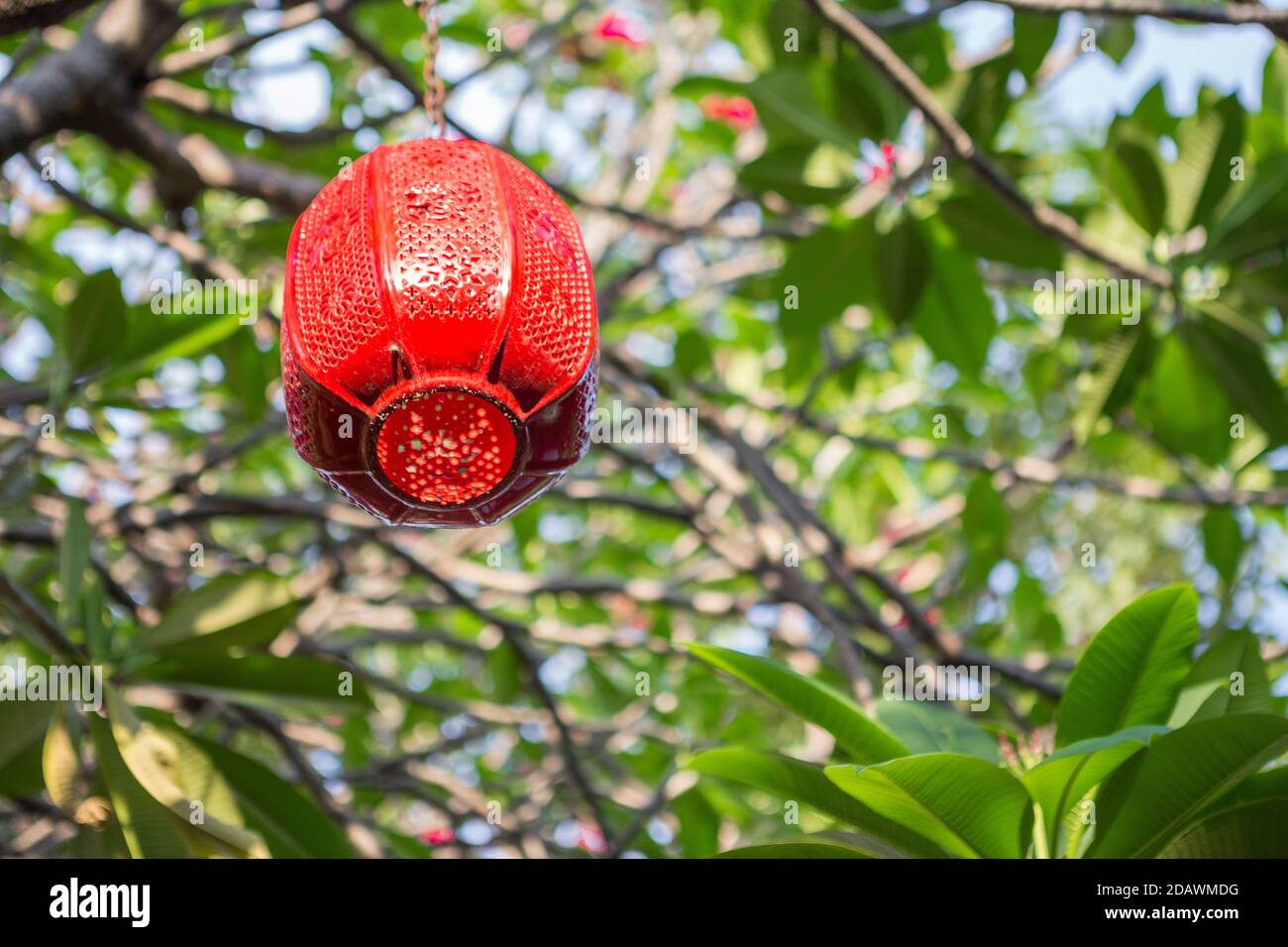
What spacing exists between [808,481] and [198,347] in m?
3.04

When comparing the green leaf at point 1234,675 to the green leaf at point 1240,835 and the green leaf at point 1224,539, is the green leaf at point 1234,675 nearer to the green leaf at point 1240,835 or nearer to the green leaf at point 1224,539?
the green leaf at point 1240,835

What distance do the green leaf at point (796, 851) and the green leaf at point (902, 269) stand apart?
4.45 feet

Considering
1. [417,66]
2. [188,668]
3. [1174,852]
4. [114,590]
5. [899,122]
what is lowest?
[1174,852]

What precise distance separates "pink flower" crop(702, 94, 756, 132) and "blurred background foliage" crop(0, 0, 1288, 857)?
3 cm

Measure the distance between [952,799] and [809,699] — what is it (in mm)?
238

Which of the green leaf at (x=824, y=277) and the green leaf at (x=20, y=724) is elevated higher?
the green leaf at (x=824, y=277)

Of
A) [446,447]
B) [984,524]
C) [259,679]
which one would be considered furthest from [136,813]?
[984,524]

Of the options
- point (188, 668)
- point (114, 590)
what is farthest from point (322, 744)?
point (188, 668)

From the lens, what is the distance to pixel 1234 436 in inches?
125

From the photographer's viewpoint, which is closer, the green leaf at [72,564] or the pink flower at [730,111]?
the green leaf at [72,564]

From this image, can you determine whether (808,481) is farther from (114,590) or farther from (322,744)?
(114,590)

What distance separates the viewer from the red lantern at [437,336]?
1410 mm

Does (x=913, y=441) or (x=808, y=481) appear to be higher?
(x=808, y=481)

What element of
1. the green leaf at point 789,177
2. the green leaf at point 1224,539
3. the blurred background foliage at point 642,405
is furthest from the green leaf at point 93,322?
the green leaf at point 1224,539
